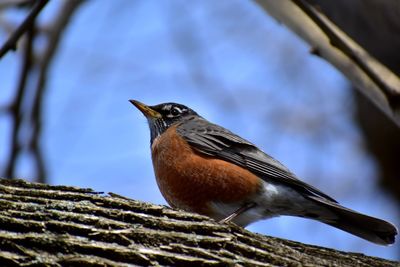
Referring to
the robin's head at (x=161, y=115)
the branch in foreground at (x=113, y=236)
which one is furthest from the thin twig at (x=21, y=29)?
the robin's head at (x=161, y=115)

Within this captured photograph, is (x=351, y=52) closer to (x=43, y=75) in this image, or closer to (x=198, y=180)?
(x=198, y=180)

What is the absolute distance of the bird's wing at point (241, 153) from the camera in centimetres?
430

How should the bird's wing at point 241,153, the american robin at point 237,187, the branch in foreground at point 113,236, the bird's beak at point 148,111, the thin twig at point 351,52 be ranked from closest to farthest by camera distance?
the branch in foreground at point 113,236 → the thin twig at point 351,52 → the american robin at point 237,187 → the bird's wing at point 241,153 → the bird's beak at point 148,111

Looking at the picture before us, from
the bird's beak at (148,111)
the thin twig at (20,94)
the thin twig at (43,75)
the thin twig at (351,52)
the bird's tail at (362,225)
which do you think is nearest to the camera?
the thin twig at (351,52)

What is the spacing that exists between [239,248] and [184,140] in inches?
90.1

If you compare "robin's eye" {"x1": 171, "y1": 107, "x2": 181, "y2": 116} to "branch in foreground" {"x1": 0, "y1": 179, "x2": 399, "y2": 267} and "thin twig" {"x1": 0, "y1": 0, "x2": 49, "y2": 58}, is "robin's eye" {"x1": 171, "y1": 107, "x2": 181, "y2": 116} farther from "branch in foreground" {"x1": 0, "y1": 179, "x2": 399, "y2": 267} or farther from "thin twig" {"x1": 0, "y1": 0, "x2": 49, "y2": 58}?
"branch in foreground" {"x1": 0, "y1": 179, "x2": 399, "y2": 267}

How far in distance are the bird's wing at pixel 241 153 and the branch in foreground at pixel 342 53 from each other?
0.95 meters

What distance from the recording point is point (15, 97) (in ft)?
15.9

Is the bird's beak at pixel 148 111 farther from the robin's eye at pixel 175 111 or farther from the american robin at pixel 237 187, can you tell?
the american robin at pixel 237 187

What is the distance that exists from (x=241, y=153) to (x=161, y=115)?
3.81 ft

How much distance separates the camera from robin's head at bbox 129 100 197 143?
211 inches

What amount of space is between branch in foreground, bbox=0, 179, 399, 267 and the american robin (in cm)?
139

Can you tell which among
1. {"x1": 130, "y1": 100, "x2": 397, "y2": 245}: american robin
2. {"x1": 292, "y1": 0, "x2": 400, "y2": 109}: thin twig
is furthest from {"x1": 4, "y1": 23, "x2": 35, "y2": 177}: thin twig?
{"x1": 292, "y1": 0, "x2": 400, "y2": 109}: thin twig

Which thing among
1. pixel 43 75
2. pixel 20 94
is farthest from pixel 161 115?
pixel 20 94
